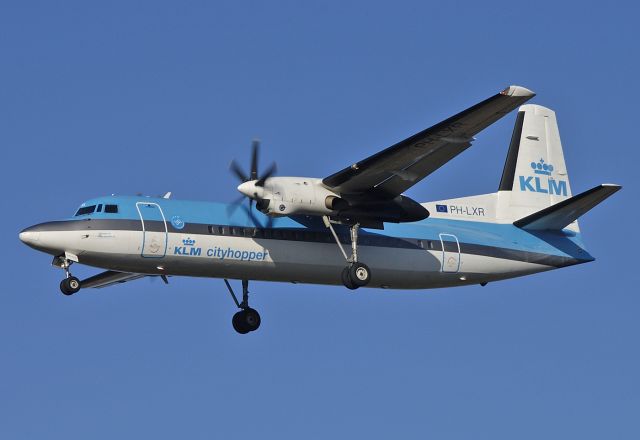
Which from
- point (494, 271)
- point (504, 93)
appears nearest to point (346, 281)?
point (494, 271)

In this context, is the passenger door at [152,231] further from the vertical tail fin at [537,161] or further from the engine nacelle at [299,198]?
the vertical tail fin at [537,161]

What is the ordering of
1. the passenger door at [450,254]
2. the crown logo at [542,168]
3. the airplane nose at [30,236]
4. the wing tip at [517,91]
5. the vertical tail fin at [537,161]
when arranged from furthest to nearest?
the crown logo at [542,168] → the vertical tail fin at [537,161] → the passenger door at [450,254] → the airplane nose at [30,236] → the wing tip at [517,91]

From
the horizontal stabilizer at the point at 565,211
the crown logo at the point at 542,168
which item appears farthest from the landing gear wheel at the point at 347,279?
the crown logo at the point at 542,168

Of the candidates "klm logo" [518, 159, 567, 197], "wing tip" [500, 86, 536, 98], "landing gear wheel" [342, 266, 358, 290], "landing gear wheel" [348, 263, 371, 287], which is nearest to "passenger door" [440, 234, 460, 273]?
"landing gear wheel" [348, 263, 371, 287]

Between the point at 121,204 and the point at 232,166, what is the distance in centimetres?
267

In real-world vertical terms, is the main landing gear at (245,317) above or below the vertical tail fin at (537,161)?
below

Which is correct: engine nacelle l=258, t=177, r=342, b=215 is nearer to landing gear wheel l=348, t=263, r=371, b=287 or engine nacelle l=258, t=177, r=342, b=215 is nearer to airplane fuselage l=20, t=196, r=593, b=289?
airplane fuselage l=20, t=196, r=593, b=289

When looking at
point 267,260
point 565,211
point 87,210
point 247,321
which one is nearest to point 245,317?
point 247,321

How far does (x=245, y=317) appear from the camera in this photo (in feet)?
91.2

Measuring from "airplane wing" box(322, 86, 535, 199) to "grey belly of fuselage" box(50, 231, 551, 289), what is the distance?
5.07ft

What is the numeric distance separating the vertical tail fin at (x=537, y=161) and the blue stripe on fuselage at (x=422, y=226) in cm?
140

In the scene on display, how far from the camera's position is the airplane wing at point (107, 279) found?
2878 centimetres

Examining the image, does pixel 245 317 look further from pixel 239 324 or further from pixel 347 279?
pixel 347 279

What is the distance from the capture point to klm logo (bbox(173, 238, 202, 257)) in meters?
24.5
